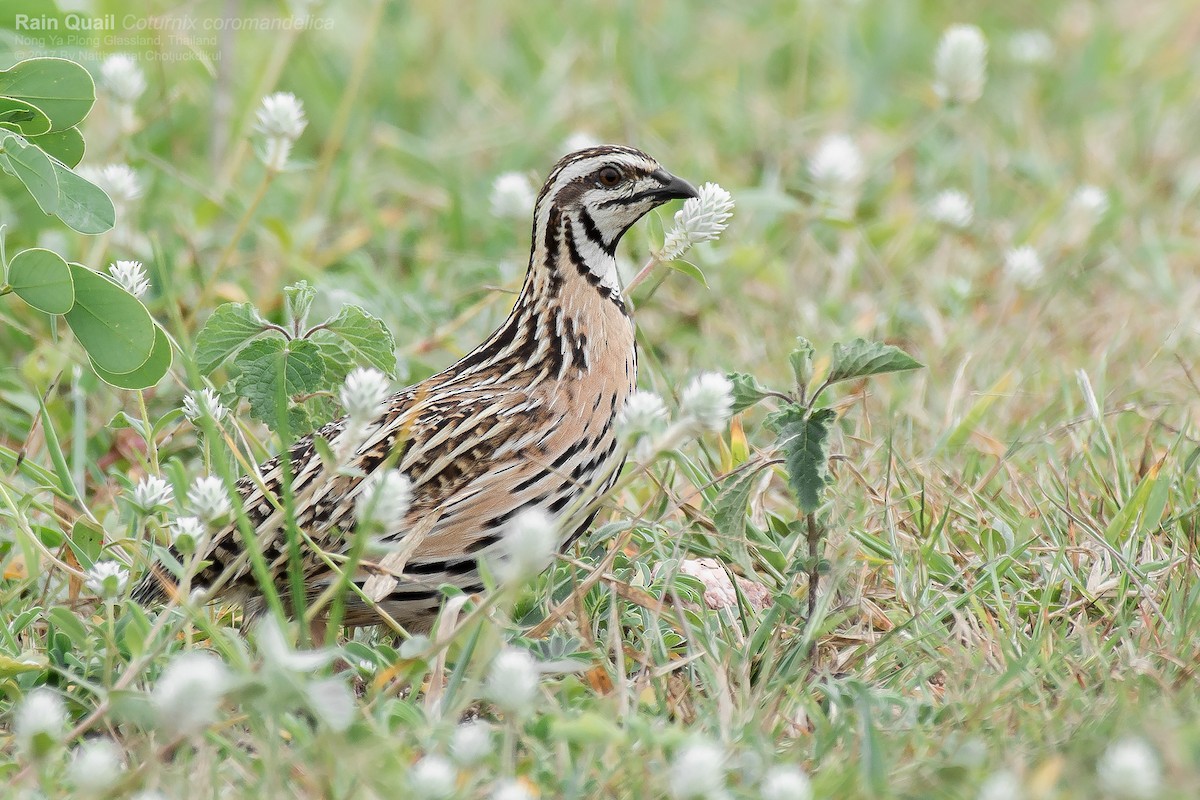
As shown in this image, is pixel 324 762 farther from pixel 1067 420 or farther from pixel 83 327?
pixel 1067 420

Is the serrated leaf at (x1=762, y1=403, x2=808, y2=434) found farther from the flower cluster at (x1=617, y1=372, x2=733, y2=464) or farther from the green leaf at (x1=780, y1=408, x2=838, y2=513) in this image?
the flower cluster at (x1=617, y1=372, x2=733, y2=464)

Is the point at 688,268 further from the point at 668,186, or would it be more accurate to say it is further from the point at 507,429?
the point at 507,429

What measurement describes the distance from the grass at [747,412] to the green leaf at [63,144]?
334 mm

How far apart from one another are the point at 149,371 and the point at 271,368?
1.13 feet

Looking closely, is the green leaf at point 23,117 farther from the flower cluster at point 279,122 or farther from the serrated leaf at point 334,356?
the serrated leaf at point 334,356

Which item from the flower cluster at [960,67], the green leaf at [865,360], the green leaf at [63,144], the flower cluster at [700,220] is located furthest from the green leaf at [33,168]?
the flower cluster at [960,67]

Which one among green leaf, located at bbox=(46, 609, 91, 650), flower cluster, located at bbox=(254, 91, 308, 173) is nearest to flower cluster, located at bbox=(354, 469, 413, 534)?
green leaf, located at bbox=(46, 609, 91, 650)

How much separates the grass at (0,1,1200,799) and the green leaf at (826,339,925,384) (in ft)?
1.26

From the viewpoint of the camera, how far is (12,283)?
3746mm

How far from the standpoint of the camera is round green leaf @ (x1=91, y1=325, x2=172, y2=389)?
3.90 meters

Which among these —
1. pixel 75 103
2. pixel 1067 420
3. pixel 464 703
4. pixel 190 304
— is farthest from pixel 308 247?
pixel 464 703

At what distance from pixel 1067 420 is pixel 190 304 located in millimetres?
3184

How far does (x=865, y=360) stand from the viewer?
3.50 meters

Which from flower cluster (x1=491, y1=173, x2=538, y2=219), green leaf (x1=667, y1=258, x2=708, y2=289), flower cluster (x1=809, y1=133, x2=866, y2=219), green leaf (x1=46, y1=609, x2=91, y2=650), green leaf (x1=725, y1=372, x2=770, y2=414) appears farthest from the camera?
flower cluster (x1=809, y1=133, x2=866, y2=219)
